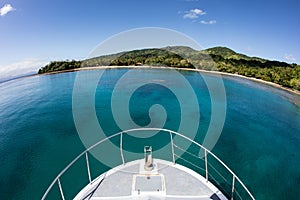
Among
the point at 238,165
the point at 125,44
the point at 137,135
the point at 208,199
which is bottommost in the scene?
the point at 238,165

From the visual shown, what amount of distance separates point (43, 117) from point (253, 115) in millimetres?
16264

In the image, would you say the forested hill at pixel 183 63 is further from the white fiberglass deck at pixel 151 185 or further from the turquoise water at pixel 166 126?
the white fiberglass deck at pixel 151 185

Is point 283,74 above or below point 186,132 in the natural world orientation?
above

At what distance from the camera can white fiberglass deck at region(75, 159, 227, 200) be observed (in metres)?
3.91

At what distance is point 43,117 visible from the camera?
14742mm

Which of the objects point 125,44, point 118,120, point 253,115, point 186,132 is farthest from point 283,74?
point 125,44

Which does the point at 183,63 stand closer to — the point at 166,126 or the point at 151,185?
the point at 166,126

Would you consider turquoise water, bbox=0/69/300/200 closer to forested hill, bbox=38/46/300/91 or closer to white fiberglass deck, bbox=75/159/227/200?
white fiberglass deck, bbox=75/159/227/200

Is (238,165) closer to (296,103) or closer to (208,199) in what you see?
(208,199)

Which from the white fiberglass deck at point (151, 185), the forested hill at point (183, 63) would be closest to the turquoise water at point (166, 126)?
the white fiberglass deck at point (151, 185)

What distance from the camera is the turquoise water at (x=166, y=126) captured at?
7.30 m

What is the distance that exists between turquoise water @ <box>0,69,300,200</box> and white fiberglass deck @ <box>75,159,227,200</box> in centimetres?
333

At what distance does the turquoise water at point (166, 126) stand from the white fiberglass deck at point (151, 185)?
3333 mm

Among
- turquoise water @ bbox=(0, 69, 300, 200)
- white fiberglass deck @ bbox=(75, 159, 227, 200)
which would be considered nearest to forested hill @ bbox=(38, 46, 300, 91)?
turquoise water @ bbox=(0, 69, 300, 200)
